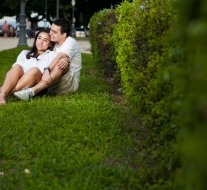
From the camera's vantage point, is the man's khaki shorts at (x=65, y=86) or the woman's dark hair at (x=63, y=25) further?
the woman's dark hair at (x=63, y=25)

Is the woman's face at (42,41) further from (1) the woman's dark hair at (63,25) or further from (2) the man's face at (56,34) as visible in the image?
(1) the woman's dark hair at (63,25)

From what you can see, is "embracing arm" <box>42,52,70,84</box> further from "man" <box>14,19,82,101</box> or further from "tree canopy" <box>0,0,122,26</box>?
"tree canopy" <box>0,0,122,26</box>

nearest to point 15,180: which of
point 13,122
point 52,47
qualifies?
point 13,122

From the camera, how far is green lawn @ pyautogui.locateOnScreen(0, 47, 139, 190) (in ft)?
10.5

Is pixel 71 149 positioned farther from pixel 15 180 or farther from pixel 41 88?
pixel 41 88

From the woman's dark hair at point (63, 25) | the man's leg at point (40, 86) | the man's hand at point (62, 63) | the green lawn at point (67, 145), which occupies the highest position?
the woman's dark hair at point (63, 25)

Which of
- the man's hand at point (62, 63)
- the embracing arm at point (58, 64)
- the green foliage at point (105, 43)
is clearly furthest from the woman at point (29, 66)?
A: the green foliage at point (105, 43)

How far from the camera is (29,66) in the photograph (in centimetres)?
639

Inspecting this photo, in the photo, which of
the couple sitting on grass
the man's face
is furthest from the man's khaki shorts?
the man's face

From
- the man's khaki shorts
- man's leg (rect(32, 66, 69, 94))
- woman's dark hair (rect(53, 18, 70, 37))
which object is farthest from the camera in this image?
woman's dark hair (rect(53, 18, 70, 37))

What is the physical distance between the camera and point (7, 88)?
239 inches

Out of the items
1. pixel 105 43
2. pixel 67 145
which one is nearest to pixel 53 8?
pixel 105 43

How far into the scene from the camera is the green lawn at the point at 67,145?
Result: 3.21 metres

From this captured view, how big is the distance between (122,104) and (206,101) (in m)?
4.59
